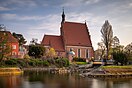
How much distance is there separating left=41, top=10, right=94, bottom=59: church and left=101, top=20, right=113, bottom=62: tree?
6.71 m

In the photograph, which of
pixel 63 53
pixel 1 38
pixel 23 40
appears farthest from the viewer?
pixel 23 40

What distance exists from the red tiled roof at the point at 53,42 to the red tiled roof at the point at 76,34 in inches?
83.6

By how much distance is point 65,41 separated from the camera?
77562 millimetres

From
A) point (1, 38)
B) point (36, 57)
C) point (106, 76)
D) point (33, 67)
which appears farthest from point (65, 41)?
point (106, 76)

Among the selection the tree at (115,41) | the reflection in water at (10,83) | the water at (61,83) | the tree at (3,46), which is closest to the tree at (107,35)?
the tree at (115,41)

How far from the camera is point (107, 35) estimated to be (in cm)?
7638

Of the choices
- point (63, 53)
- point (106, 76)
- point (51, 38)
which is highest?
point (51, 38)

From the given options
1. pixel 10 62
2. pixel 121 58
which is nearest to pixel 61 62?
pixel 10 62

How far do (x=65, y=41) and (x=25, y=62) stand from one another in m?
21.9

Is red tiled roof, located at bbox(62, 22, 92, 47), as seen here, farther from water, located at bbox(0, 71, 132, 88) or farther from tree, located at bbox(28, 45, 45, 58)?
water, located at bbox(0, 71, 132, 88)

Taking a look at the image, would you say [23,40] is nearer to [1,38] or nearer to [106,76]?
[1,38]

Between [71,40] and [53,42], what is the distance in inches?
254

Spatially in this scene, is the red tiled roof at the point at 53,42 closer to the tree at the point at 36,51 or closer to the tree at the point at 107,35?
the tree at the point at 36,51

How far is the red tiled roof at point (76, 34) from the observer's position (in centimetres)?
7919
